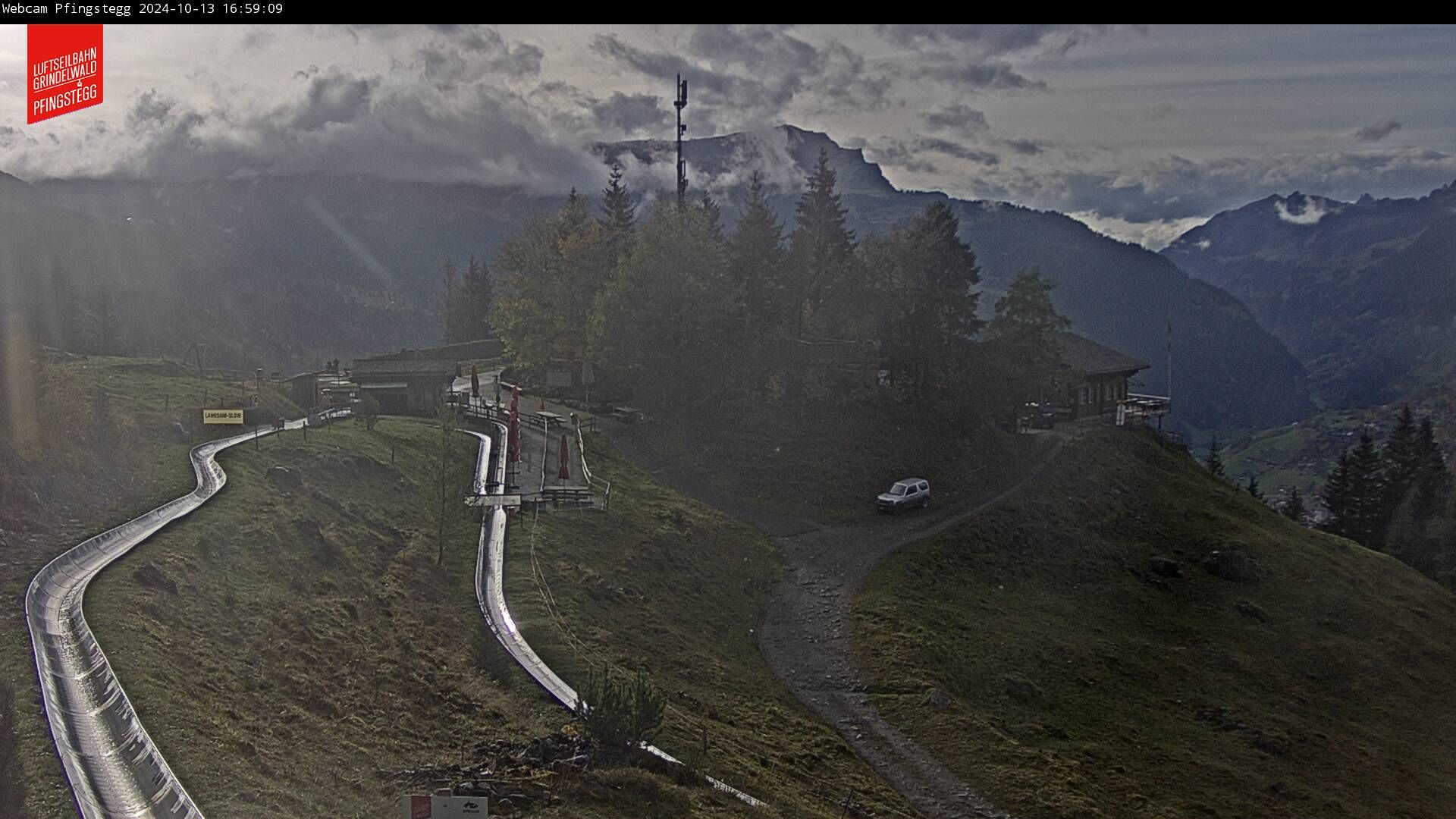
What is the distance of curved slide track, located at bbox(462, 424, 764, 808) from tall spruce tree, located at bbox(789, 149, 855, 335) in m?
24.6

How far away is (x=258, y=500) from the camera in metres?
22.1

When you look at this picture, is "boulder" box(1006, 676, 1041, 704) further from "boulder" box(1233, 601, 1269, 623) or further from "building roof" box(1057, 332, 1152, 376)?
"building roof" box(1057, 332, 1152, 376)

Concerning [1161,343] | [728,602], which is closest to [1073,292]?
[1161,343]

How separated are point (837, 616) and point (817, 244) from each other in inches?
1343

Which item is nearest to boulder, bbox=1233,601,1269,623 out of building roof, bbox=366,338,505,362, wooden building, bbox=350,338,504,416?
wooden building, bbox=350,338,504,416

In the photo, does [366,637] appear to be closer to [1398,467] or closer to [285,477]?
[285,477]

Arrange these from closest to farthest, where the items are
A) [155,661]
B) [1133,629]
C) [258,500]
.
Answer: [155,661], [258,500], [1133,629]

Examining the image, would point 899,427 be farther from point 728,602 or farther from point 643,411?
point 728,602

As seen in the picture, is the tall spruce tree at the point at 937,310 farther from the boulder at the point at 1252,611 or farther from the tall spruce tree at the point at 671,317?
the boulder at the point at 1252,611

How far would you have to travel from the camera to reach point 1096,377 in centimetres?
5734

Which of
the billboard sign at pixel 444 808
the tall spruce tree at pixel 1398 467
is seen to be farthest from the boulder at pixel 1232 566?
the tall spruce tree at pixel 1398 467

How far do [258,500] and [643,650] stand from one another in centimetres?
1031

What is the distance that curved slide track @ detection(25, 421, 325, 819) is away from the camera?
27.3 ft

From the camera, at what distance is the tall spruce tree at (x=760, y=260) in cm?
5119
